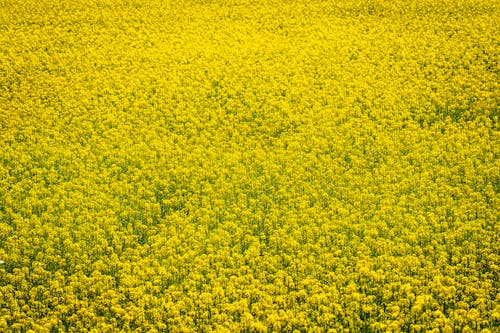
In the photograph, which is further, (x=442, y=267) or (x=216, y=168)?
(x=216, y=168)

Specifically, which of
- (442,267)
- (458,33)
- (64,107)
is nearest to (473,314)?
(442,267)

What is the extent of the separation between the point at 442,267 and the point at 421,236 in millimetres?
826

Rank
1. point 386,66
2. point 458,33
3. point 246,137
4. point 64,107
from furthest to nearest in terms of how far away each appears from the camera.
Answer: point 458,33 < point 386,66 < point 64,107 < point 246,137

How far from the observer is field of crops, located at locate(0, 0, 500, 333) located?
9.35 meters

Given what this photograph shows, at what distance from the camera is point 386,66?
17.6 meters

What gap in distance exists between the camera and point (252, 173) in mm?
13008

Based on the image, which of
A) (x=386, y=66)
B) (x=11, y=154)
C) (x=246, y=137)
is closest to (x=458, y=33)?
(x=386, y=66)

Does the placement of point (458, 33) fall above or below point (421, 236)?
above

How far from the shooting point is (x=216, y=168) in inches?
519

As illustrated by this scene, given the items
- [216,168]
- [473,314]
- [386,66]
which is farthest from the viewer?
[386,66]

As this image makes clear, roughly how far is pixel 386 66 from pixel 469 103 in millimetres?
3033

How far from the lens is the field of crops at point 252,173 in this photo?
9.35 meters

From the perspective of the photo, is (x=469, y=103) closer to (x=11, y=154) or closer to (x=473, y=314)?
(x=473, y=314)

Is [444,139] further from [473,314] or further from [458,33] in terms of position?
[458,33]
